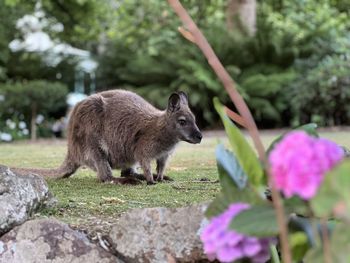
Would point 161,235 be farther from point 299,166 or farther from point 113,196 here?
point 299,166

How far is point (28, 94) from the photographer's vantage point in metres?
13.7

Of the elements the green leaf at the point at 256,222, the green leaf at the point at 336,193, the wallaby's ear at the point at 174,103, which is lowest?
the wallaby's ear at the point at 174,103

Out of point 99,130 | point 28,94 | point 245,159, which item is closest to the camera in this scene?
→ point 245,159

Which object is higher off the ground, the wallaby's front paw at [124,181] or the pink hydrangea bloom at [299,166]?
the pink hydrangea bloom at [299,166]

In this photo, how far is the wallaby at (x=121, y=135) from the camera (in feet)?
14.4

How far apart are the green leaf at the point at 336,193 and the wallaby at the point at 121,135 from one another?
10.4ft

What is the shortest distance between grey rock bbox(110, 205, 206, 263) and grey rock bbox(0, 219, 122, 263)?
9cm

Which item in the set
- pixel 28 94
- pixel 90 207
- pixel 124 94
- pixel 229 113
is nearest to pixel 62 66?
pixel 28 94

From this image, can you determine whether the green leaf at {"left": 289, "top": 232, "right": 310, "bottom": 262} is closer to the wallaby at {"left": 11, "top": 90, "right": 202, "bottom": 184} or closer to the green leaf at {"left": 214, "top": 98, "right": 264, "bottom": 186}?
the green leaf at {"left": 214, "top": 98, "right": 264, "bottom": 186}

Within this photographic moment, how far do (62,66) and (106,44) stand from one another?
1738 millimetres

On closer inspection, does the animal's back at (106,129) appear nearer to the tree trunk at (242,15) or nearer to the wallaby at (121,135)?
the wallaby at (121,135)

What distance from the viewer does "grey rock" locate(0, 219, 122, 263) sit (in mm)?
2295

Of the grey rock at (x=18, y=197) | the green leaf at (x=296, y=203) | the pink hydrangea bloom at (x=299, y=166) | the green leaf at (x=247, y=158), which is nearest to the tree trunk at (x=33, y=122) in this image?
the grey rock at (x=18, y=197)

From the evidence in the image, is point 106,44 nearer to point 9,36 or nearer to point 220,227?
point 9,36
